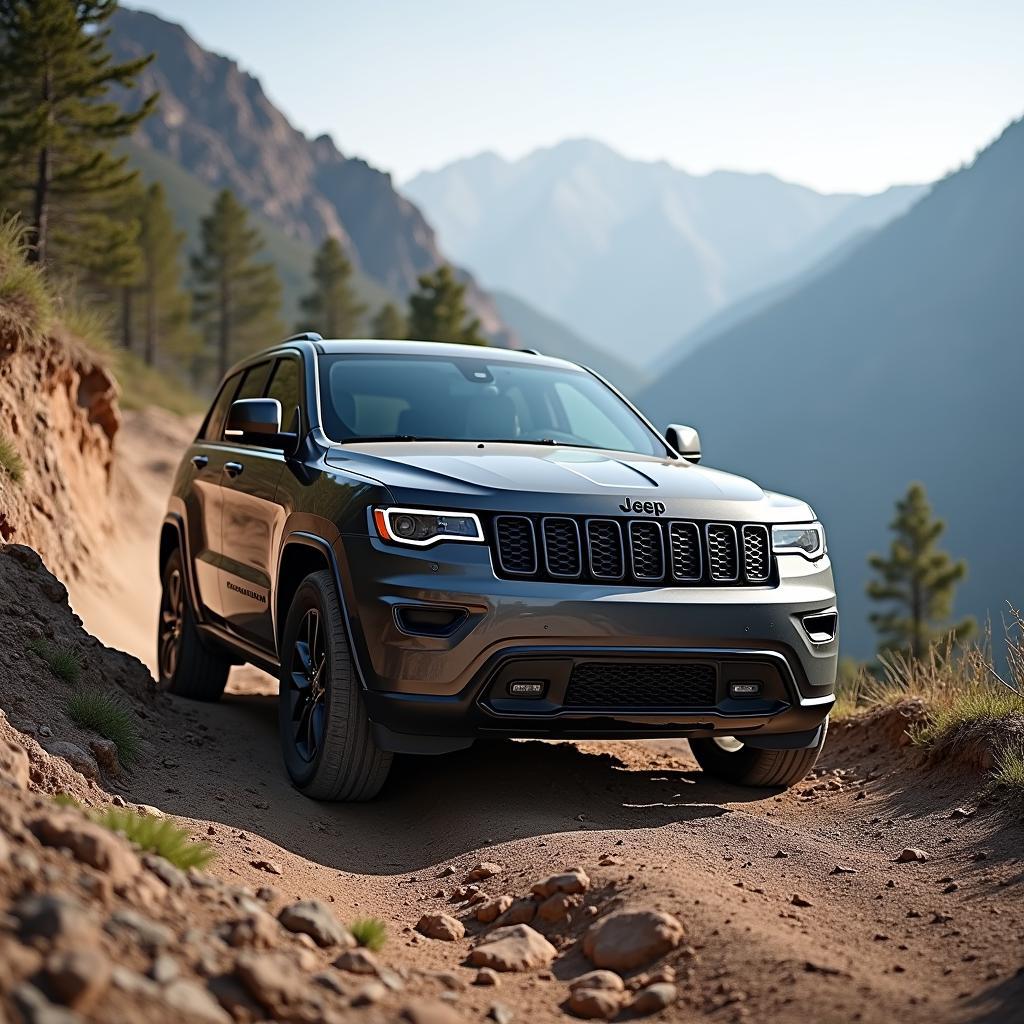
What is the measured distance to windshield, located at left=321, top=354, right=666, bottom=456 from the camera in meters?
6.28

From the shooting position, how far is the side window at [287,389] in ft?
21.5

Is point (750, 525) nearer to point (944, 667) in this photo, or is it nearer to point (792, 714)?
point (792, 714)

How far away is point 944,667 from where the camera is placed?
304 inches

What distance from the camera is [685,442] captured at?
6.80 meters

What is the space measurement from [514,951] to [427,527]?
70.2 inches

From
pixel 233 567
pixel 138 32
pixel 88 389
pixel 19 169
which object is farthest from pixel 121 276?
pixel 138 32

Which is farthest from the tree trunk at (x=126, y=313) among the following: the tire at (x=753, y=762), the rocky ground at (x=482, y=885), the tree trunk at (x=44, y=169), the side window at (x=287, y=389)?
the tire at (x=753, y=762)

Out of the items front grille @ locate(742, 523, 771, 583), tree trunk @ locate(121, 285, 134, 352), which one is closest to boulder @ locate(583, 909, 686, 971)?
front grille @ locate(742, 523, 771, 583)

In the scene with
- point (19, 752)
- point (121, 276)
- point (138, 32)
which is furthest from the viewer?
point (138, 32)

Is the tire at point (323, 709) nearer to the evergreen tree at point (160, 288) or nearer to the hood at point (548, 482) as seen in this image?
the hood at point (548, 482)

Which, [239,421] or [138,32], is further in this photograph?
[138,32]

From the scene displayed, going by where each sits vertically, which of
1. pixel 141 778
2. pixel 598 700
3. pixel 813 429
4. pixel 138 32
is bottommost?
pixel 813 429

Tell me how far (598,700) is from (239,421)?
223 centimetres

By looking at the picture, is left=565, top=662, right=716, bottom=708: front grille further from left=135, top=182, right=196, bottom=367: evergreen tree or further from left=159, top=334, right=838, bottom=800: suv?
left=135, top=182, right=196, bottom=367: evergreen tree
